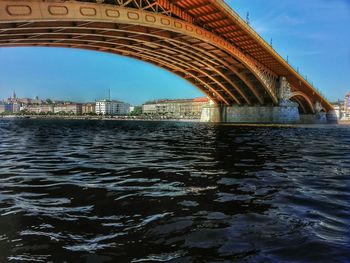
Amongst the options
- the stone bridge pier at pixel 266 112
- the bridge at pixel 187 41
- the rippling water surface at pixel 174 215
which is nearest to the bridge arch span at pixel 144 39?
the bridge at pixel 187 41

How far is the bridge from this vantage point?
27208 mm

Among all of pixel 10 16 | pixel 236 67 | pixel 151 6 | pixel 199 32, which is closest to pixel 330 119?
pixel 236 67

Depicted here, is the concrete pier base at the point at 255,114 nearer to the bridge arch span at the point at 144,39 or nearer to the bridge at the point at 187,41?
the bridge at the point at 187,41

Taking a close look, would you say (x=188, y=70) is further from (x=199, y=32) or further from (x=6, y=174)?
(x=6, y=174)

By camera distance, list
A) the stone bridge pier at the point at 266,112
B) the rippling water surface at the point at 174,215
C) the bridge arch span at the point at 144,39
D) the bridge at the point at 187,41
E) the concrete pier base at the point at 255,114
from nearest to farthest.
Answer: the rippling water surface at the point at 174,215 → the bridge arch span at the point at 144,39 → the bridge at the point at 187,41 → the stone bridge pier at the point at 266,112 → the concrete pier base at the point at 255,114

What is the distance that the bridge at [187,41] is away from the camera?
27208 mm

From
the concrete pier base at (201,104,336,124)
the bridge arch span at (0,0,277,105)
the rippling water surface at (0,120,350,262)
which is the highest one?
the bridge arch span at (0,0,277,105)

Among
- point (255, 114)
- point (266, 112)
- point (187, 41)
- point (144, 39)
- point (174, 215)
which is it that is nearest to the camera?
point (174, 215)

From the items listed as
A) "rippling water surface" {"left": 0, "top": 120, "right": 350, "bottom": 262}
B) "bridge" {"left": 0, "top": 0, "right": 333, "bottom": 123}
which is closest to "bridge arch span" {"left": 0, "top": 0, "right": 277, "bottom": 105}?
"bridge" {"left": 0, "top": 0, "right": 333, "bottom": 123}

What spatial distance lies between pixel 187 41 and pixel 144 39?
568 cm

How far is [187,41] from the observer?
4281cm

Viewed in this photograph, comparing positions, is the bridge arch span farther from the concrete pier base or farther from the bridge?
the concrete pier base

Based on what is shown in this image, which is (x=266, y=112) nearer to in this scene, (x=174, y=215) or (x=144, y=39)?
(x=144, y=39)

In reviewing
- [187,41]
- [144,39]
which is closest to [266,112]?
[187,41]
